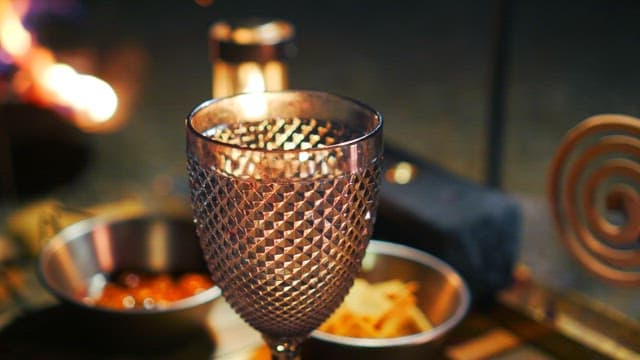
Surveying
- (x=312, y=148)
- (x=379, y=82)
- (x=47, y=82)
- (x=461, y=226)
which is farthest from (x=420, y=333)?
(x=379, y=82)

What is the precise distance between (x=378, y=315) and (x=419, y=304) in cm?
8

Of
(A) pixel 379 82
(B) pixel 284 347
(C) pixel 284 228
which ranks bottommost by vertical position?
(A) pixel 379 82

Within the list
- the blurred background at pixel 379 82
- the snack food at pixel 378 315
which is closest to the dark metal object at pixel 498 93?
the blurred background at pixel 379 82

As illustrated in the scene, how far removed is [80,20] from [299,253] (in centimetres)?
318

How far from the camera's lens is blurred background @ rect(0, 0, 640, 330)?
4.88 feet

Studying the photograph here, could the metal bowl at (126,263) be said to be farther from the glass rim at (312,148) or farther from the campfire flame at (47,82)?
the campfire flame at (47,82)

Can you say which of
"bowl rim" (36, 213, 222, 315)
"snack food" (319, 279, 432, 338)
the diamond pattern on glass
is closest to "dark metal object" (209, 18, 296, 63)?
"bowl rim" (36, 213, 222, 315)

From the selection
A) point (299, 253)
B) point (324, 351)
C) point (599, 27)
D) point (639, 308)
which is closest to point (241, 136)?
point (299, 253)

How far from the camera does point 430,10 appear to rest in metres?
3.62

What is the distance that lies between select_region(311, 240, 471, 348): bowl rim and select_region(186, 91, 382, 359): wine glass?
135mm

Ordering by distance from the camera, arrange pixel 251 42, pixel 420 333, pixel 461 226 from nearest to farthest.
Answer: pixel 420 333 → pixel 461 226 → pixel 251 42

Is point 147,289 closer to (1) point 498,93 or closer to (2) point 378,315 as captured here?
(2) point 378,315

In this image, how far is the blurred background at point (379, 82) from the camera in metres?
1.49

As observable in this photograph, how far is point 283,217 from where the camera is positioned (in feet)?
1.86
